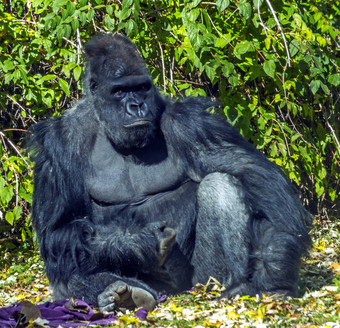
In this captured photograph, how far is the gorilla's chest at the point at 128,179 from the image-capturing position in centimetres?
480

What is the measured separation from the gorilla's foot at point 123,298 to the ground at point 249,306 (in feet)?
0.21

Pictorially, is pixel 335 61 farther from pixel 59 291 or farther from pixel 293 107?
pixel 59 291

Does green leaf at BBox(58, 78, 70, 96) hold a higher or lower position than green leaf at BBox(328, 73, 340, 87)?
higher

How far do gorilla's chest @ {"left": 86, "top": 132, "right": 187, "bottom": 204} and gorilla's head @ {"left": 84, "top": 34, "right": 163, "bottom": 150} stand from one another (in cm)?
15

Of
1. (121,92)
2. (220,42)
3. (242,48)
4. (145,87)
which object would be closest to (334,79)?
(242,48)

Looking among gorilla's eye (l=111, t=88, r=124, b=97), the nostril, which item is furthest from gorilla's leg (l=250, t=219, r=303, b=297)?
gorilla's eye (l=111, t=88, r=124, b=97)

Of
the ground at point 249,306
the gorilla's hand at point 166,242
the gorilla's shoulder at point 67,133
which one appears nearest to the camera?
the ground at point 249,306

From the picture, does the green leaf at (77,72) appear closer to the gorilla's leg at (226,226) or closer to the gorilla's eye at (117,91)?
the gorilla's eye at (117,91)

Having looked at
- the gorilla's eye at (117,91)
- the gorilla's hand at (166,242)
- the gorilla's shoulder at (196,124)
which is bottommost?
the gorilla's hand at (166,242)

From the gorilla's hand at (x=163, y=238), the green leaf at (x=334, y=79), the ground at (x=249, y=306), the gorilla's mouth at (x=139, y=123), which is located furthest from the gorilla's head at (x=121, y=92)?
the green leaf at (x=334, y=79)

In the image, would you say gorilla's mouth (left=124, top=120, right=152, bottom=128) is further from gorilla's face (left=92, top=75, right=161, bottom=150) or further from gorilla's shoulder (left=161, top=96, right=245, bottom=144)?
gorilla's shoulder (left=161, top=96, right=245, bottom=144)

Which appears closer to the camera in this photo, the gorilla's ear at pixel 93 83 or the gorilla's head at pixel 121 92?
the gorilla's head at pixel 121 92

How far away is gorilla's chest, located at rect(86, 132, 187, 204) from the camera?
4.80m

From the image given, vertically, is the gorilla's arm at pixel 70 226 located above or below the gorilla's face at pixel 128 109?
below
